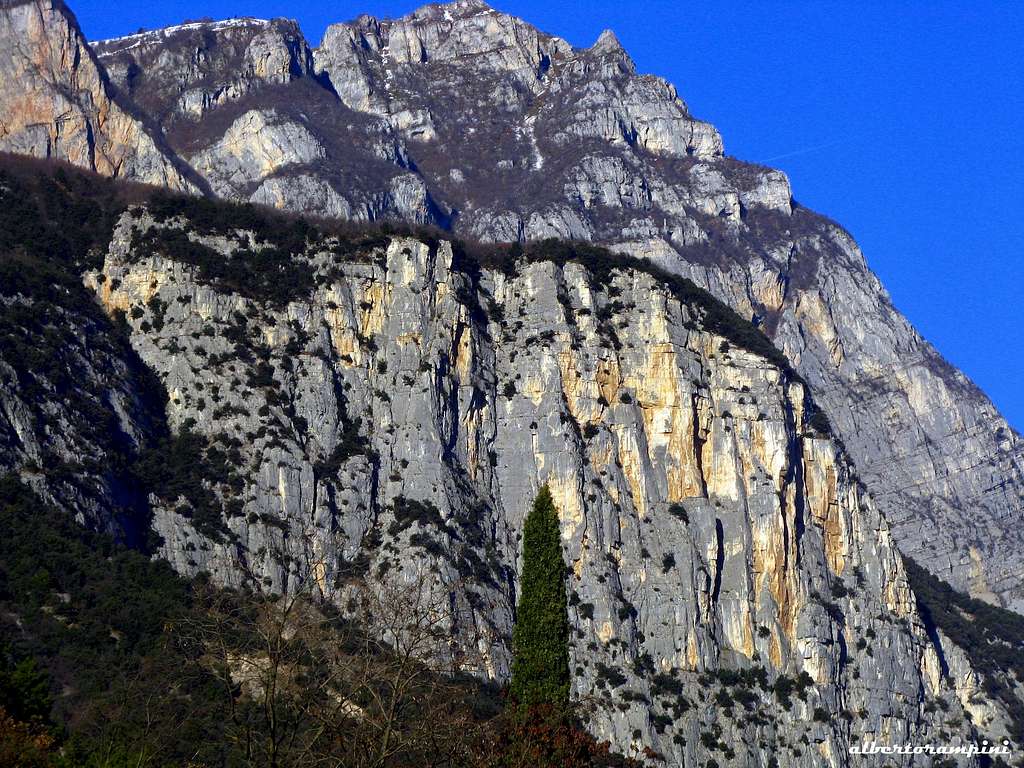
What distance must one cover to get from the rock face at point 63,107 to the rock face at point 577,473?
118 feet

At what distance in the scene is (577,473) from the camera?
110 metres

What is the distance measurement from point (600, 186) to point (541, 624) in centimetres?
11895

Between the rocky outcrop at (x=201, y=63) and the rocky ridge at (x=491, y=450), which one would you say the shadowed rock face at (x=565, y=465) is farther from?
the rocky outcrop at (x=201, y=63)

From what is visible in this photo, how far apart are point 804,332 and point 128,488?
89036mm

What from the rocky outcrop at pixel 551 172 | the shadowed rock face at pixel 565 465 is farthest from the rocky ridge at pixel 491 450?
the rocky outcrop at pixel 551 172

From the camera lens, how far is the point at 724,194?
580 feet

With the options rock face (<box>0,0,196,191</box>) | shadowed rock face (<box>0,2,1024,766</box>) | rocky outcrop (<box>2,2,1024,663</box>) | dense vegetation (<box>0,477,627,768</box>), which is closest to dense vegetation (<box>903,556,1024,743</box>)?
shadowed rock face (<box>0,2,1024,766</box>)

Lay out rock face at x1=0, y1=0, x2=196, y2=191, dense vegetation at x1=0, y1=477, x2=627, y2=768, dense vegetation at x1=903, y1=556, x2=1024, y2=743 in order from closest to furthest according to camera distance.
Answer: dense vegetation at x1=0, y1=477, x2=627, y2=768 → dense vegetation at x1=903, y1=556, x2=1024, y2=743 → rock face at x1=0, y1=0, x2=196, y2=191

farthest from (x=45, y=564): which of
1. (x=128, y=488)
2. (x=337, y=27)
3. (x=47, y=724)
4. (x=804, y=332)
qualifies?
(x=337, y=27)

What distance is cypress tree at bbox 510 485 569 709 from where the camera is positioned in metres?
53.2

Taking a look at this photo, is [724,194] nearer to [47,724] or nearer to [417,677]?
[47,724]

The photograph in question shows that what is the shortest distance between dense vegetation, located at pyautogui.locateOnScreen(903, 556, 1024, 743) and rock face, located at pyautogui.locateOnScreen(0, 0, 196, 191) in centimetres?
7512

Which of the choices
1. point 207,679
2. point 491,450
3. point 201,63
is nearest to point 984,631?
point 491,450

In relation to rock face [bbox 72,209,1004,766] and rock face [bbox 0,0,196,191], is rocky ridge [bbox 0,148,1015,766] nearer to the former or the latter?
rock face [bbox 72,209,1004,766]
